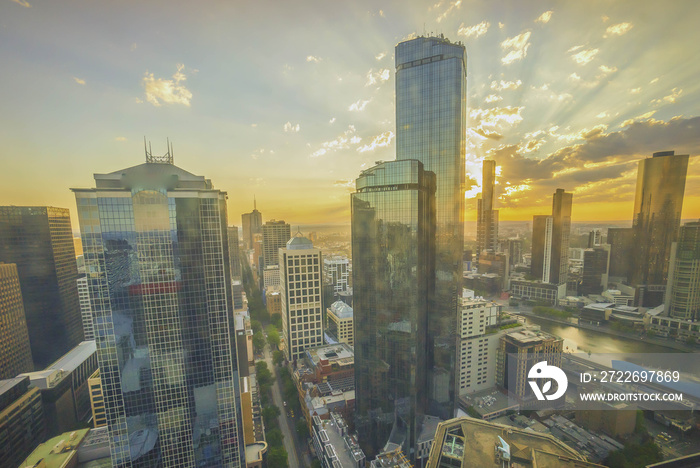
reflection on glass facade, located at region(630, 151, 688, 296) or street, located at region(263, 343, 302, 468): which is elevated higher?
reflection on glass facade, located at region(630, 151, 688, 296)

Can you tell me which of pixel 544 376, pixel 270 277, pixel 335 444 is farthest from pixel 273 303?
pixel 544 376

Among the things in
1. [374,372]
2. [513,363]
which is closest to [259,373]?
[374,372]

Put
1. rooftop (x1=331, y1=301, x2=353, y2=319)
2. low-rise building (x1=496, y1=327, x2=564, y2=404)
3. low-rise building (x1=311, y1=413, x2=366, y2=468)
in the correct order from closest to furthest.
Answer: low-rise building (x1=311, y1=413, x2=366, y2=468)
low-rise building (x1=496, y1=327, x2=564, y2=404)
rooftop (x1=331, y1=301, x2=353, y2=319)

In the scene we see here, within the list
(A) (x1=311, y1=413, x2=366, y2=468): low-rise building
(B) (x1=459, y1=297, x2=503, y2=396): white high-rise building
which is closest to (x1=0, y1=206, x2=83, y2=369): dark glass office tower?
(A) (x1=311, y1=413, x2=366, y2=468): low-rise building

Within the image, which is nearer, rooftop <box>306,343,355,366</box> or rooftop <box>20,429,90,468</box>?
rooftop <box>20,429,90,468</box>

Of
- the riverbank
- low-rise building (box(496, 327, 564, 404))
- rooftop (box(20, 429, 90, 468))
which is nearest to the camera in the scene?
rooftop (box(20, 429, 90, 468))

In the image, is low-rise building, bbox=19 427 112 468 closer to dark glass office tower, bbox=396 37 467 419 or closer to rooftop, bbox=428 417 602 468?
rooftop, bbox=428 417 602 468

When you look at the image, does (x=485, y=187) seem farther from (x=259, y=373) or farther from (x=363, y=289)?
(x=259, y=373)

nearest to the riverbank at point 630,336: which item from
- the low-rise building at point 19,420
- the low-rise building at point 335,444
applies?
the low-rise building at point 335,444
